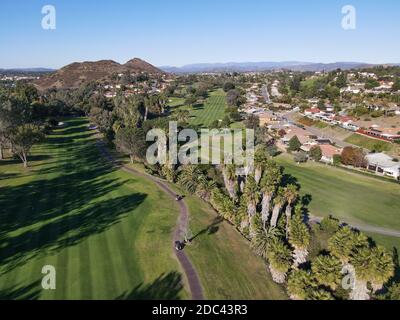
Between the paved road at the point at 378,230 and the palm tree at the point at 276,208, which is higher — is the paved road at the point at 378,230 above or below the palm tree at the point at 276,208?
below

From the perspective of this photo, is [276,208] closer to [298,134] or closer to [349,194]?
[349,194]

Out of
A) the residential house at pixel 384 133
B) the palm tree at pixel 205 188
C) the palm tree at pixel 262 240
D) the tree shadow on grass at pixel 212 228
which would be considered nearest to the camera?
the palm tree at pixel 262 240

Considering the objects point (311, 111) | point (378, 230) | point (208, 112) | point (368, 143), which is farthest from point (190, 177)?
point (311, 111)

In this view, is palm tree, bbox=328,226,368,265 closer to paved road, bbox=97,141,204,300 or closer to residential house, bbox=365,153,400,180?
paved road, bbox=97,141,204,300

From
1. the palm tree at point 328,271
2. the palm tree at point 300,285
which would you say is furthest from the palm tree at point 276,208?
the palm tree at point 300,285

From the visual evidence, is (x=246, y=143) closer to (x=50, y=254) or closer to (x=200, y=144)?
(x=200, y=144)

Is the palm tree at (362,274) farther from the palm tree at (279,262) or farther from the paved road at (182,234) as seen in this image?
the paved road at (182,234)

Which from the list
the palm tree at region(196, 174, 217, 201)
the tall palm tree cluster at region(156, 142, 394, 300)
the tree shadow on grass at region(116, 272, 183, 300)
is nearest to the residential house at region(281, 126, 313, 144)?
the tall palm tree cluster at region(156, 142, 394, 300)
